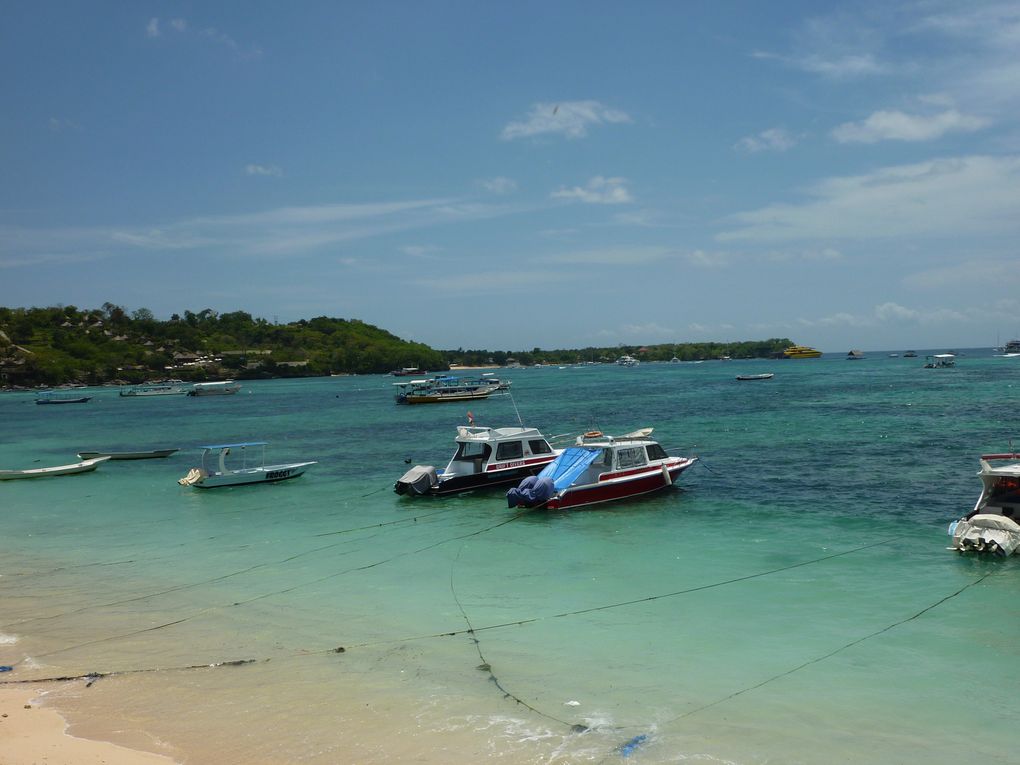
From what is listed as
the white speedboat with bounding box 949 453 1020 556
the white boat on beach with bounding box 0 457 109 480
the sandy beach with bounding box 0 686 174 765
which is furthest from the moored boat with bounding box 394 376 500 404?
the sandy beach with bounding box 0 686 174 765

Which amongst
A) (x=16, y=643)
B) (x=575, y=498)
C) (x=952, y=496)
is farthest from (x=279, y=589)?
(x=952, y=496)

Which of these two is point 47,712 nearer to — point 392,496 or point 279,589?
point 279,589

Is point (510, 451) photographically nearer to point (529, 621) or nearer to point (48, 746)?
point (529, 621)

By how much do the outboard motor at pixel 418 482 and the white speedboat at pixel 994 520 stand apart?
1725 centimetres

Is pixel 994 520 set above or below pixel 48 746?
above

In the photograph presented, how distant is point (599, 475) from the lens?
1065 inches

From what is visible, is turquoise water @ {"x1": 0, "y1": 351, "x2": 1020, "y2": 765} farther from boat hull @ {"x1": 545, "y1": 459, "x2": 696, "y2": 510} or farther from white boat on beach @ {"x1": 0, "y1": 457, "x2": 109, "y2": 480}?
white boat on beach @ {"x1": 0, "y1": 457, "x2": 109, "y2": 480}

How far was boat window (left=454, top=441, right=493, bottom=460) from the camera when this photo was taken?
3038cm

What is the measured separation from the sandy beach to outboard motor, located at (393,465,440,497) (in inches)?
709

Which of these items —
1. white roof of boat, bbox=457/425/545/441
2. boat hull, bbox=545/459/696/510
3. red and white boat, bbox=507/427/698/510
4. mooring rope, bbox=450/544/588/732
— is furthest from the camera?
white roof of boat, bbox=457/425/545/441

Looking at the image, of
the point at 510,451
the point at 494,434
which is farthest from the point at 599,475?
the point at 494,434

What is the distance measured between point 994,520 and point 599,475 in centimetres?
1216

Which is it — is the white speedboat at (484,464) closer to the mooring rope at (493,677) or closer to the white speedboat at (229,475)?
the white speedboat at (229,475)

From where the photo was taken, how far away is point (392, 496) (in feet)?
100.0
